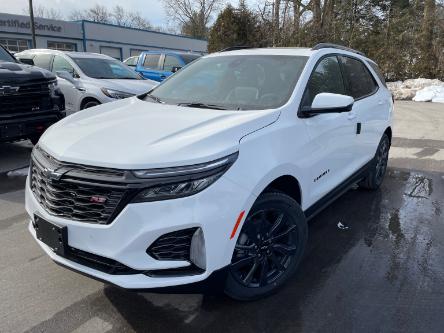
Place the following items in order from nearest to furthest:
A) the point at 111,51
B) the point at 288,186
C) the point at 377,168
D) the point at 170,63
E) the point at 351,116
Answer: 1. the point at 288,186
2. the point at 351,116
3. the point at 377,168
4. the point at 170,63
5. the point at 111,51

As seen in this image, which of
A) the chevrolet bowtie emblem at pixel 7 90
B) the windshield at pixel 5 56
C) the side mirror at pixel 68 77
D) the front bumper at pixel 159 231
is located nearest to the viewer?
the front bumper at pixel 159 231

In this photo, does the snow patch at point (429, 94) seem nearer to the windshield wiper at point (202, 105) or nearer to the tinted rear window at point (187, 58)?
the tinted rear window at point (187, 58)

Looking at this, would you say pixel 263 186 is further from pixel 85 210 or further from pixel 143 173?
pixel 85 210

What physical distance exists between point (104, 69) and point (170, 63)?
14.8 feet

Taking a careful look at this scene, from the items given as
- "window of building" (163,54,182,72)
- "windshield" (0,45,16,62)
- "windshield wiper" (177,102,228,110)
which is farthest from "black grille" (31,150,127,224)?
"window of building" (163,54,182,72)

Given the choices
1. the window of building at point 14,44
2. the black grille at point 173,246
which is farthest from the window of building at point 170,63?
the window of building at point 14,44

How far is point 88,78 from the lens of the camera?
8.13 meters

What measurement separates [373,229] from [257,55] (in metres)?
2.16

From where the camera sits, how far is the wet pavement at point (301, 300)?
2.69 meters

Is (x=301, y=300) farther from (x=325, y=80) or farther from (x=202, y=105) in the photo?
(x=325, y=80)

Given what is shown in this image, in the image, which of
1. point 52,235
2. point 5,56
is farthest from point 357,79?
point 5,56

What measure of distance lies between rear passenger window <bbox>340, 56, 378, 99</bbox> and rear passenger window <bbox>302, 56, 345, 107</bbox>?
0.24 meters

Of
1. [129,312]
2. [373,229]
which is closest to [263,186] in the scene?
[129,312]

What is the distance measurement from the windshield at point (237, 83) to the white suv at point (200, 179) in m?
0.02
